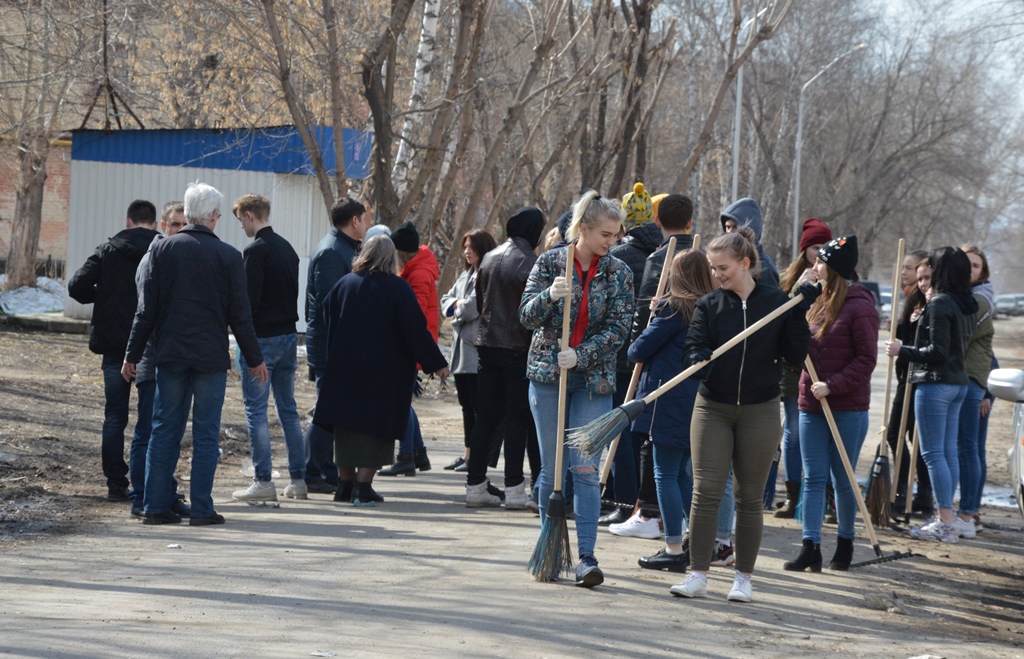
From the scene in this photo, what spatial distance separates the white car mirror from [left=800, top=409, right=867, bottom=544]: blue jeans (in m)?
0.74

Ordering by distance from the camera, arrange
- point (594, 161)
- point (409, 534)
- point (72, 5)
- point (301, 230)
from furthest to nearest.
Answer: point (301, 230), point (594, 161), point (72, 5), point (409, 534)

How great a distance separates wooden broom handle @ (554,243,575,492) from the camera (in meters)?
5.86

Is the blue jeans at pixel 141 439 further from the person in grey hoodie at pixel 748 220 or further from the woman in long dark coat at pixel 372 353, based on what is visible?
the person in grey hoodie at pixel 748 220

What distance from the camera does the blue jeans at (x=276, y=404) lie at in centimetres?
801

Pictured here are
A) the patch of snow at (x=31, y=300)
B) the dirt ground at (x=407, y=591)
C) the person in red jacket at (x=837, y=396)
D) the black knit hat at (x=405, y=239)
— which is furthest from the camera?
the patch of snow at (x=31, y=300)

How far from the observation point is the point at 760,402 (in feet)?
18.8

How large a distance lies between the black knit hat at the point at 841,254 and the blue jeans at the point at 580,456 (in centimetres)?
153

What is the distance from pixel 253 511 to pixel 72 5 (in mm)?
9356

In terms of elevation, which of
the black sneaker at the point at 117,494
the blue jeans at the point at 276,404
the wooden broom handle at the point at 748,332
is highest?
the wooden broom handle at the point at 748,332

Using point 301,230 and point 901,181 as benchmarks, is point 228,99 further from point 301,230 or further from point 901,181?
point 901,181

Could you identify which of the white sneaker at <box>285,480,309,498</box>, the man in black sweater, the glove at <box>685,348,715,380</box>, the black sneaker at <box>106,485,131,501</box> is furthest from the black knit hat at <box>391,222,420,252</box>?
the glove at <box>685,348,715,380</box>

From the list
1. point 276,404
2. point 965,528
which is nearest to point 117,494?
point 276,404

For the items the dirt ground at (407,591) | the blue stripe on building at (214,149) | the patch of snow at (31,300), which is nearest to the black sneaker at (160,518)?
the dirt ground at (407,591)

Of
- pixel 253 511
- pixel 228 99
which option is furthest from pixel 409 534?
pixel 228 99
